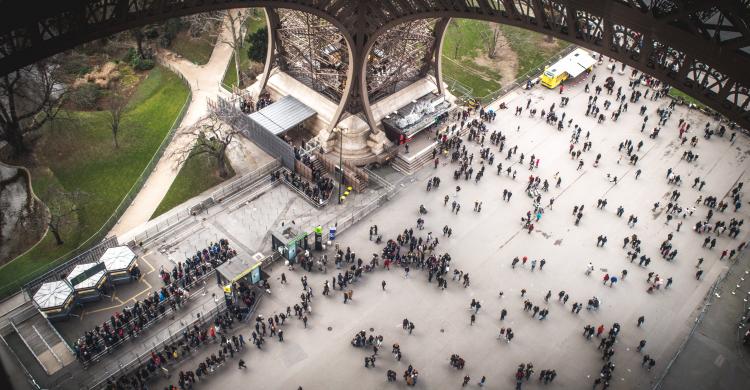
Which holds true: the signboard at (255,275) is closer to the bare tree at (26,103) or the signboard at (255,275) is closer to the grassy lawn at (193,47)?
the bare tree at (26,103)

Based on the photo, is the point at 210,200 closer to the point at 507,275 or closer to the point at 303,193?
the point at 303,193

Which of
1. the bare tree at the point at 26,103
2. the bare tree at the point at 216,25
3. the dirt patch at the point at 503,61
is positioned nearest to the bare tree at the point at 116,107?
the bare tree at the point at 26,103

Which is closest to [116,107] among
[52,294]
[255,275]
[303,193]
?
[303,193]

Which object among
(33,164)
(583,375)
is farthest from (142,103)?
(583,375)

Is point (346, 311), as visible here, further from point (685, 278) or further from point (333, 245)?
point (685, 278)

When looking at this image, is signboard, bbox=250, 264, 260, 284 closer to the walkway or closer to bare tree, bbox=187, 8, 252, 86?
the walkway

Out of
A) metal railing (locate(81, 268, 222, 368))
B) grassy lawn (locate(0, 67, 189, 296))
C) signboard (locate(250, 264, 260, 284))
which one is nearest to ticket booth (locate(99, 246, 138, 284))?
metal railing (locate(81, 268, 222, 368))
